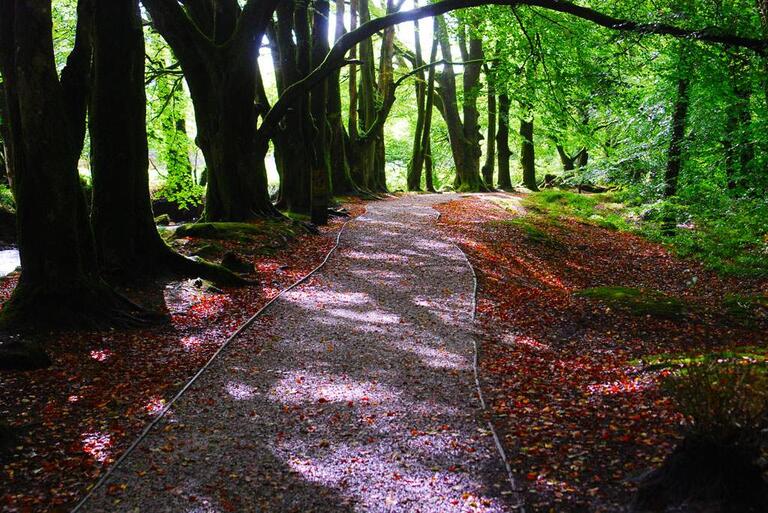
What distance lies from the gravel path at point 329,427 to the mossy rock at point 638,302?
2.28m

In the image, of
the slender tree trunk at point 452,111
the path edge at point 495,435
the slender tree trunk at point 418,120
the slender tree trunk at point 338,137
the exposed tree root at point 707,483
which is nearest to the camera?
the exposed tree root at point 707,483

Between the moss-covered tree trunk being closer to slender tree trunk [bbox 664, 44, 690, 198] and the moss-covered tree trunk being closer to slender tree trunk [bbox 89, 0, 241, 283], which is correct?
slender tree trunk [bbox 89, 0, 241, 283]

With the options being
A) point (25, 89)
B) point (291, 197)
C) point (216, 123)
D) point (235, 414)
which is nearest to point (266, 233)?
point (216, 123)

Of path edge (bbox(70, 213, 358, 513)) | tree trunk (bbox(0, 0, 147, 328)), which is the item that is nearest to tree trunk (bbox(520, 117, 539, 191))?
path edge (bbox(70, 213, 358, 513))

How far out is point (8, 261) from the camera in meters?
15.9

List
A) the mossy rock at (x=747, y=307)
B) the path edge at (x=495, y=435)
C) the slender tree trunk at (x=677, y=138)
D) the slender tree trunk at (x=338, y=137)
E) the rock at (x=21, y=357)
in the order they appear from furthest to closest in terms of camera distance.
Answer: the slender tree trunk at (x=338, y=137)
the slender tree trunk at (x=677, y=138)
the mossy rock at (x=747, y=307)
the rock at (x=21, y=357)
the path edge at (x=495, y=435)

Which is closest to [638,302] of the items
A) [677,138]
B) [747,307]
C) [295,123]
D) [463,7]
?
[747,307]

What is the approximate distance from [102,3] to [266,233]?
571 centimetres

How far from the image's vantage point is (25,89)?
21.9 ft

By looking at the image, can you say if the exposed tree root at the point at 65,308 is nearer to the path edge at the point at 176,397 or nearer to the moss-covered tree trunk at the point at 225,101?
the path edge at the point at 176,397

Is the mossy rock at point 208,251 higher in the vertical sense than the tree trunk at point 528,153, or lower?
lower

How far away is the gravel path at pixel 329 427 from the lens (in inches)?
159

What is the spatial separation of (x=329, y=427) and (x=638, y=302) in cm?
583

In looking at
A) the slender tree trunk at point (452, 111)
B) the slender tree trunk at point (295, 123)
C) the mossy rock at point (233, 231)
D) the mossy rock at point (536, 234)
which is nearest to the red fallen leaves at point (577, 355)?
the mossy rock at point (536, 234)
